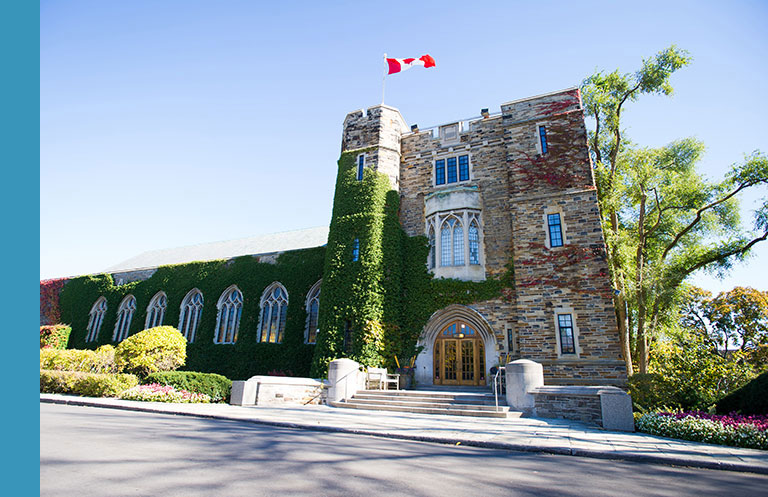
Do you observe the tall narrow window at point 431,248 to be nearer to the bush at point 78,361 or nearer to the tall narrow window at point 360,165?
the tall narrow window at point 360,165

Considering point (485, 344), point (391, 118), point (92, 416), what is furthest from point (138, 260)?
point (485, 344)

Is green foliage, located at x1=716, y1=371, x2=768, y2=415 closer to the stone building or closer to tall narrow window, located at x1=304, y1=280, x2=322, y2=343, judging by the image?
the stone building

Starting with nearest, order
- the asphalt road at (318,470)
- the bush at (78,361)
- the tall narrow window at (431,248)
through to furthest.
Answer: the asphalt road at (318,470) → the tall narrow window at (431,248) → the bush at (78,361)

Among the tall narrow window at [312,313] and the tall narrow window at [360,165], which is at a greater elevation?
the tall narrow window at [360,165]

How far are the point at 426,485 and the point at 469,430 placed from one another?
4.40 metres

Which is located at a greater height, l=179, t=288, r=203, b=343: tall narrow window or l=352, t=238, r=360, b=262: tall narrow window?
l=352, t=238, r=360, b=262: tall narrow window

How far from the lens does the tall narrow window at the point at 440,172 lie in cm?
1812

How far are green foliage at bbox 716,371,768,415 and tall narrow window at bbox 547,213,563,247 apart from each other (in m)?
7.11

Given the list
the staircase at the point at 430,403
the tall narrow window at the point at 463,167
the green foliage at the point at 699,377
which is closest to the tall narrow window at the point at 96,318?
the staircase at the point at 430,403

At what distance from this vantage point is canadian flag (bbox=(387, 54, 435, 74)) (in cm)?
1886

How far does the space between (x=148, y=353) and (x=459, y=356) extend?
12.9m

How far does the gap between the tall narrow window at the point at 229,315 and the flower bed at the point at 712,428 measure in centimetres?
1847

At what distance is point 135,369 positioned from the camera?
1576 centimetres

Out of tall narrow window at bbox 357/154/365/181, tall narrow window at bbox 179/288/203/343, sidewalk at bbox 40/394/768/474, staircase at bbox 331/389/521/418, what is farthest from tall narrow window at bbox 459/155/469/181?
tall narrow window at bbox 179/288/203/343
